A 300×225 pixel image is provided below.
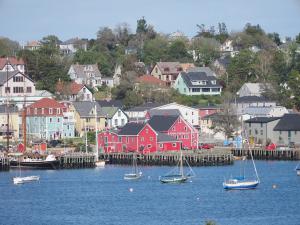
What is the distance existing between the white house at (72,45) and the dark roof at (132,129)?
56115mm

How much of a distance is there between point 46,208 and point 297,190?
50.4 feet

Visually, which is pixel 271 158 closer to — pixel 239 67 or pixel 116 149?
pixel 116 149

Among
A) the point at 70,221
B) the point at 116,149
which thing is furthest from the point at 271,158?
the point at 70,221

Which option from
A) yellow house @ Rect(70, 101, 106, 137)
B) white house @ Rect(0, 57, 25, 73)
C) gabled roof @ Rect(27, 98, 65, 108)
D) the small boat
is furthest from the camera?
white house @ Rect(0, 57, 25, 73)

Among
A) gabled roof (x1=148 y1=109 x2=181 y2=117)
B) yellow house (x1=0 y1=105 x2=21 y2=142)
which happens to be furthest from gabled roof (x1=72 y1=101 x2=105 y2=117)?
yellow house (x1=0 y1=105 x2=21 y2=142)

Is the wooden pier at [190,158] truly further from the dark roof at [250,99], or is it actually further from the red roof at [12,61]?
the red roof at [12,61]

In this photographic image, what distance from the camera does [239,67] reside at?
128 metres

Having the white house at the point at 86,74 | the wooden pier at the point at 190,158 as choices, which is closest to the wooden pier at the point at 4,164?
the wooden pier at the point at 190,158

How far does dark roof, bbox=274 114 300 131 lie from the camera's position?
98.8 m

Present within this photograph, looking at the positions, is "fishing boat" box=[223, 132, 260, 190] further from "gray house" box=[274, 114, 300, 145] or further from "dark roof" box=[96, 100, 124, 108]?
"dark roof" box=[96, 100, 124, 108]

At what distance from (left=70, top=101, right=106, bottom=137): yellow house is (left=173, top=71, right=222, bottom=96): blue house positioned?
16.0m

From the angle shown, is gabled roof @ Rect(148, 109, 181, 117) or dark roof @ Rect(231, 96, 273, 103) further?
dark roof @ Rect(231, 96, 273, 103)

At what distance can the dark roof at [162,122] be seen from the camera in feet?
313

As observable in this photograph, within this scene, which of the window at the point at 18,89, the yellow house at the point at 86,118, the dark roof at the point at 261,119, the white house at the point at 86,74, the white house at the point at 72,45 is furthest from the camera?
the white house at the point at 72,45
